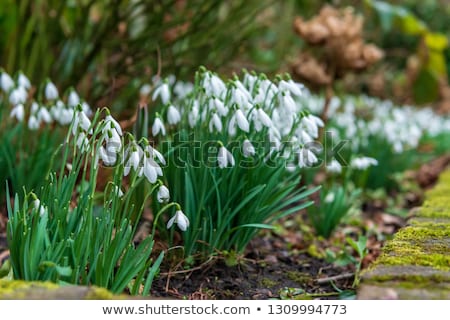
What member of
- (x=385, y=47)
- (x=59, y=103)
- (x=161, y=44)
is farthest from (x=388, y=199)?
(x=385, y=47)

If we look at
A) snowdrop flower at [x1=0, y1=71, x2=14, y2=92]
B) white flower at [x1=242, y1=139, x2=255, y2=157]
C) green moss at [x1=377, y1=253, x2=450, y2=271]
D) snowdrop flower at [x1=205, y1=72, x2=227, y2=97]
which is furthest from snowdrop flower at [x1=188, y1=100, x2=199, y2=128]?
snowdrop flower at [x1=0, y1=71, x2=14, y2=92]

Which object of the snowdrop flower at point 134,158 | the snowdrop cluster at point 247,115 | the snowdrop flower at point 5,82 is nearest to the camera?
the snowdrop flower at point 134,158

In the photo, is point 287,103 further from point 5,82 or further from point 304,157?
point 5,82

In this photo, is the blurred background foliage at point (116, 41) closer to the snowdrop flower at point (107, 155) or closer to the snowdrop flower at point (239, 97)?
the snowdrop flower at point (239, 97)

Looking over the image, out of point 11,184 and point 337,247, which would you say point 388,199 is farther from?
point 11,184

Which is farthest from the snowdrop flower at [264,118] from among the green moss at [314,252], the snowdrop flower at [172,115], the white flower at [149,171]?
the green moss at [314,252]

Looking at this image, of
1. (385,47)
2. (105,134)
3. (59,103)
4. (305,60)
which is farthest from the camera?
(385,47)

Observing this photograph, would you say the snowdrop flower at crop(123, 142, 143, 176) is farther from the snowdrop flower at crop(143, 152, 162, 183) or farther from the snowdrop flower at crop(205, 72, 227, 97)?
the snowdrop flower at crop(205, 72, 227, 97)

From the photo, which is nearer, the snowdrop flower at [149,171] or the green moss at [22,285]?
the green moss at [22,285]
